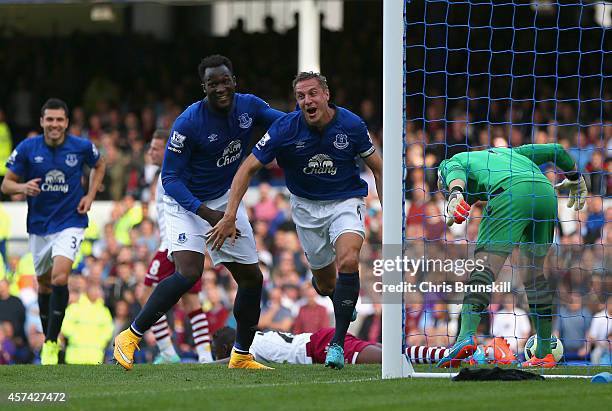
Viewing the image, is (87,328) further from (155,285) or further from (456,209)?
(456,209)

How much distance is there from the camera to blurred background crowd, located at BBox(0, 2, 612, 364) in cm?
1405

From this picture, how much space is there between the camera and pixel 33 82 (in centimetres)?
2392

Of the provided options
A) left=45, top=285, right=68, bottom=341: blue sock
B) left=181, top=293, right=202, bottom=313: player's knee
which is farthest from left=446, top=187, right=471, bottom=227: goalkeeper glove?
left=45, top=285, right=68, bottom=341: blue sock

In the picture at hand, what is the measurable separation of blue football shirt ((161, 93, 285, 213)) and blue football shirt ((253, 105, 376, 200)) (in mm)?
415

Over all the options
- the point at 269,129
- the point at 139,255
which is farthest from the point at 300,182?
the point at 139,255

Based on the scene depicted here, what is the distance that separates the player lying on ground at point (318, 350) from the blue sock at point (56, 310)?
166cm

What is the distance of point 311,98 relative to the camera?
367 inches

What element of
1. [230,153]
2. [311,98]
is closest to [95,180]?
[230,153]

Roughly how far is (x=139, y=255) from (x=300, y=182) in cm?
835

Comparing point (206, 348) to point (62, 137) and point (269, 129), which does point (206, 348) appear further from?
point (269, 129)

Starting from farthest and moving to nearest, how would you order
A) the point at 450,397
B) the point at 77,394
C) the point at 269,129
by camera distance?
the point at 269,129 → the point at 77,394 → the point at 450,397

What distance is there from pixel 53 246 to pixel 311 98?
4.23 meters

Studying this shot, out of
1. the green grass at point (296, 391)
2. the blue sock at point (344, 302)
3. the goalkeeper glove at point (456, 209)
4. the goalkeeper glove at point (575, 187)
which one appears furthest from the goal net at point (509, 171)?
the green grass at point (296, 391)

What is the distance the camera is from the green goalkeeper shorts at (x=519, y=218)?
921 centimetres
